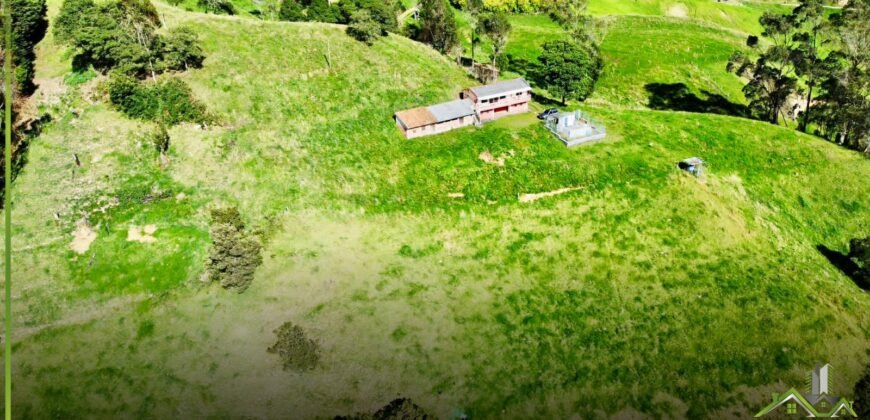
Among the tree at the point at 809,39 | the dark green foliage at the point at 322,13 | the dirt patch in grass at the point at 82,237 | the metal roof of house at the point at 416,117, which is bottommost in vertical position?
the dirt patch in grass at the point at 82,237

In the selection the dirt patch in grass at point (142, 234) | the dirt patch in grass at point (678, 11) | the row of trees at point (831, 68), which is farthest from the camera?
the dirt patch in grass at point (678, 11)

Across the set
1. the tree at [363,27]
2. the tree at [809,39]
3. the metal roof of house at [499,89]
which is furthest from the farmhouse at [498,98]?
the tree at [809,39]

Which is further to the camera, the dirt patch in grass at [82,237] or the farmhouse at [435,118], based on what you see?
the farmhouse at [435,118]

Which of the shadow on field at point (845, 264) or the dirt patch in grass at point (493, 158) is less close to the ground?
the dirt patch in grass at point (493, 158)

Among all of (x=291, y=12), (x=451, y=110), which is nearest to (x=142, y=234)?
(x=451, y=110)

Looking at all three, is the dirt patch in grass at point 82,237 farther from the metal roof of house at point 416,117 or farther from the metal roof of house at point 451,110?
the metal roof of house at point 451,110

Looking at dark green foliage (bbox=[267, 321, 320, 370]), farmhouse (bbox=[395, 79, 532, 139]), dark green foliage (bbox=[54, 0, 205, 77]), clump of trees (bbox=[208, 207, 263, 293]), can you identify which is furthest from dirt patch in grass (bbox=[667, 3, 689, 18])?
dark green foliage (bbox=[267, 321, 320, 370])

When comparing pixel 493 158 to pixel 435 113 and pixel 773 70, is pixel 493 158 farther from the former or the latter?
pixel 773 70

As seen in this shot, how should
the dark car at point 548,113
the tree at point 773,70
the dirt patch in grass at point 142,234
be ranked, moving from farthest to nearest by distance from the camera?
the tree at point 773,70 < the dark car at point 548,113 < the dirt patch in grass at point 142,234
